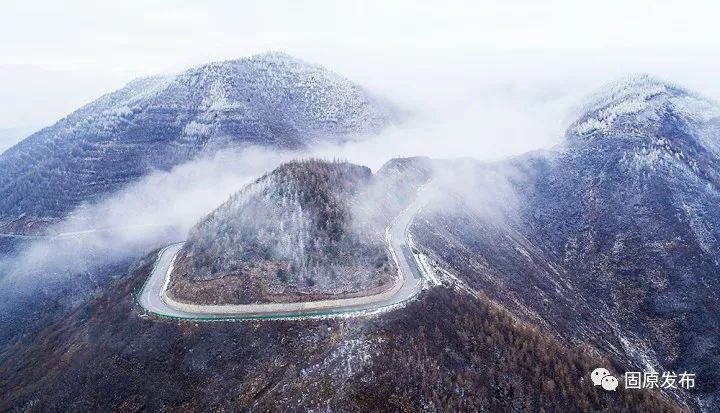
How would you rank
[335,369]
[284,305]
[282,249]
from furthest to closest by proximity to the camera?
[282,249]
[284,305]
[335,369]

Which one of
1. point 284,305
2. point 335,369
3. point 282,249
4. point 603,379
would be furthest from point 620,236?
point 335,369

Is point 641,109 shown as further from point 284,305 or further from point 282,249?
point 284,305

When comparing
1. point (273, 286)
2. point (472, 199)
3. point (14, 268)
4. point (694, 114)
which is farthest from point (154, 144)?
point (694, 114)

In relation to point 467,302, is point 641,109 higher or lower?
higher

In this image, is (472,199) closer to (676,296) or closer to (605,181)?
(605,181)

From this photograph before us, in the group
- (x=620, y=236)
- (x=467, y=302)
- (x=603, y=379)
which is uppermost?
(x=467, y=302)

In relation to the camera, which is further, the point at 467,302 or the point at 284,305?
the point at 467,302

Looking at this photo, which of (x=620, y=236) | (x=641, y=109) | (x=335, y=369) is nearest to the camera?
(x=335, y=369)

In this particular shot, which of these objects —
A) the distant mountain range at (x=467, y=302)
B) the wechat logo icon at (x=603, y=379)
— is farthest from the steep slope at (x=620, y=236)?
the wechat logo icon at (x=603, y=379)
